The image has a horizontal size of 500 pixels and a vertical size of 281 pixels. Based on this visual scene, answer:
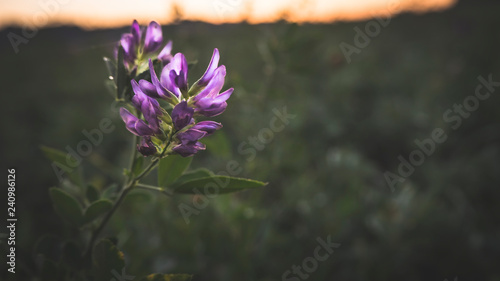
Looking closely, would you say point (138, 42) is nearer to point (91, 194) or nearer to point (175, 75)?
point (175, 75)

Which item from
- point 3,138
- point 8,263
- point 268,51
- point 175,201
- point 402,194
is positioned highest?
point 268,51

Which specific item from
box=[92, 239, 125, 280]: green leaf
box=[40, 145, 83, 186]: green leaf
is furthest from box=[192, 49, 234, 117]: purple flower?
box=[40, 145, 83, 186]: green leaf

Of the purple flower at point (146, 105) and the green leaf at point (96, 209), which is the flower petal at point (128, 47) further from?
the green leaf at point (96, 209)

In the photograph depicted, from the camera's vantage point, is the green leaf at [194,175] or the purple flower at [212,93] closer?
the purple flower at [212,93]

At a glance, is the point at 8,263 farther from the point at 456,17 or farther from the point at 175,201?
the point at 456,17

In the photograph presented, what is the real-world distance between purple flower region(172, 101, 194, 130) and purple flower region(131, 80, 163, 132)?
0.04 metres

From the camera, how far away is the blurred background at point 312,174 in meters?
1.55

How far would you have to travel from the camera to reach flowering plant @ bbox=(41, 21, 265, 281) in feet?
2.23

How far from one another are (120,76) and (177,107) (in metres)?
0.19

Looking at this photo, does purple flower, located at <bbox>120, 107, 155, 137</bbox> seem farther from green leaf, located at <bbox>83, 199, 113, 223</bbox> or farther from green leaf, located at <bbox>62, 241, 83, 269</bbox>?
green leaf, located at <bbox>62, 241, 83, 269</bbox>

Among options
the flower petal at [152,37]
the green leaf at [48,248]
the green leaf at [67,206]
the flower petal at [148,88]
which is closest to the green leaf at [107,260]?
the green leaf at [67,206]

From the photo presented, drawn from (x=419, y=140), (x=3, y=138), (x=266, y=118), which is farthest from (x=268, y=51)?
(x=3, y=138)

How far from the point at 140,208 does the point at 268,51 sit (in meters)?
0.99

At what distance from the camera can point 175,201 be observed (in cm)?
195
